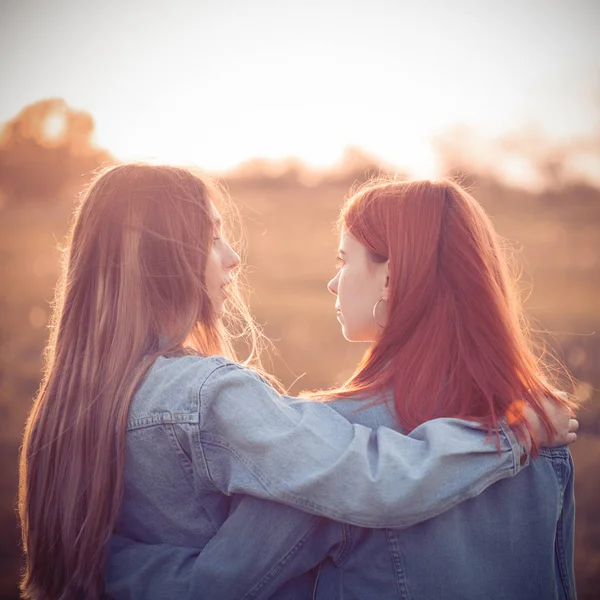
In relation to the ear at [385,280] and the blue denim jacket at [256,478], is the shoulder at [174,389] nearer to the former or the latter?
the blue denim jacket at [256,478]

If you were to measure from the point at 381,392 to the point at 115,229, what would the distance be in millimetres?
885

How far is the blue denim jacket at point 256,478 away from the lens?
141cm

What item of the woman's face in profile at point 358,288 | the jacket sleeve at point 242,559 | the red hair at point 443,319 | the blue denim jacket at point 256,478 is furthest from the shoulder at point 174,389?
the woman's face in profile at point 358,288

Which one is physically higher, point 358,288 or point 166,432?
point 358,288

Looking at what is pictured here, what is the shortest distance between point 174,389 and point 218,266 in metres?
0.51

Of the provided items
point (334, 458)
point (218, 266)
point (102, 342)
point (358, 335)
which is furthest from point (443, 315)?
point (102, 342)

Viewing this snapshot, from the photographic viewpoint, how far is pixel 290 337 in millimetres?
7621

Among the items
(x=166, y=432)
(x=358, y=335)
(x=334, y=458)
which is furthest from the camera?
(x=358, y=335)

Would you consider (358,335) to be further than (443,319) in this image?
Yes

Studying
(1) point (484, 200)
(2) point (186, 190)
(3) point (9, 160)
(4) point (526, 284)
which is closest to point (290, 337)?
(1) point (484, 200)

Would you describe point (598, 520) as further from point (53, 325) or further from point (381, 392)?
point (53, 325)

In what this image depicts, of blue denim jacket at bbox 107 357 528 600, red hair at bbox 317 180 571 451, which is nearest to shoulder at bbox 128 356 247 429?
blue denim jacket at bbox 107 357 528 600

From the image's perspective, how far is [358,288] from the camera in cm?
193

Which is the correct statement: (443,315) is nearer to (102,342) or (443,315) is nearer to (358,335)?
(358,335)
